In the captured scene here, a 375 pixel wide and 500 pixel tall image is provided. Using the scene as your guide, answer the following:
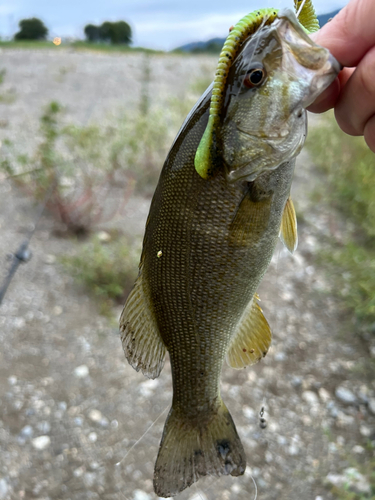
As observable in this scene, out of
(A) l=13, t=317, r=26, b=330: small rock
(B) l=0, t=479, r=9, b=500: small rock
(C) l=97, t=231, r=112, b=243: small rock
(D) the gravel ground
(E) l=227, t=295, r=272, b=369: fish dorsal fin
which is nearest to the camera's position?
(E) l=227, t=295, r=272, b=369: fish dorsal fin

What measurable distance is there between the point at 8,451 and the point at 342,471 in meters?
1.79

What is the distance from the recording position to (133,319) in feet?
3.61

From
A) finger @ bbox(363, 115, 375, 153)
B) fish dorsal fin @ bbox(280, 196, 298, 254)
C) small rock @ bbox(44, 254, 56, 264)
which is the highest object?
finger @ bbox(363, 115, 375, 153)

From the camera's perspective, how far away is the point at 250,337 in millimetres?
1258

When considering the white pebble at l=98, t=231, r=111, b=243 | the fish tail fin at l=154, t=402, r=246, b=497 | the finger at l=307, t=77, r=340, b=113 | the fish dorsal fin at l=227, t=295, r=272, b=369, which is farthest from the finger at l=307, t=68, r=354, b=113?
the white pebble at l=98, t=231, r=111, b=243

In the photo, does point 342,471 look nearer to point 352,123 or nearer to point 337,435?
point 337,435

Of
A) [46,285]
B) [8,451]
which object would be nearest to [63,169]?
[46,285]

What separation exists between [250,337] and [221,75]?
80 centimetres

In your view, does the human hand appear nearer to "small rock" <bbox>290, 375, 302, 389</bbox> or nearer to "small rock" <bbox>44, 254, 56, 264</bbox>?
"small rock" <bbox>290, 375, 302, 389</bbox>

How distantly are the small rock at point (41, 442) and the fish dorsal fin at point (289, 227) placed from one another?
1855 millimetres

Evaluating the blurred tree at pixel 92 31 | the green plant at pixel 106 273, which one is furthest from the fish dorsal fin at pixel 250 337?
the blurred tree at pixel 92 31

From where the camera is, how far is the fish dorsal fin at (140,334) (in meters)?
1.09

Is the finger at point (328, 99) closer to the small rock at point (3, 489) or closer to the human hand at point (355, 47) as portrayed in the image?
the human hand at point (355, 47)

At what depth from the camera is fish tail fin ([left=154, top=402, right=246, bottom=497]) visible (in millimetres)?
1149
